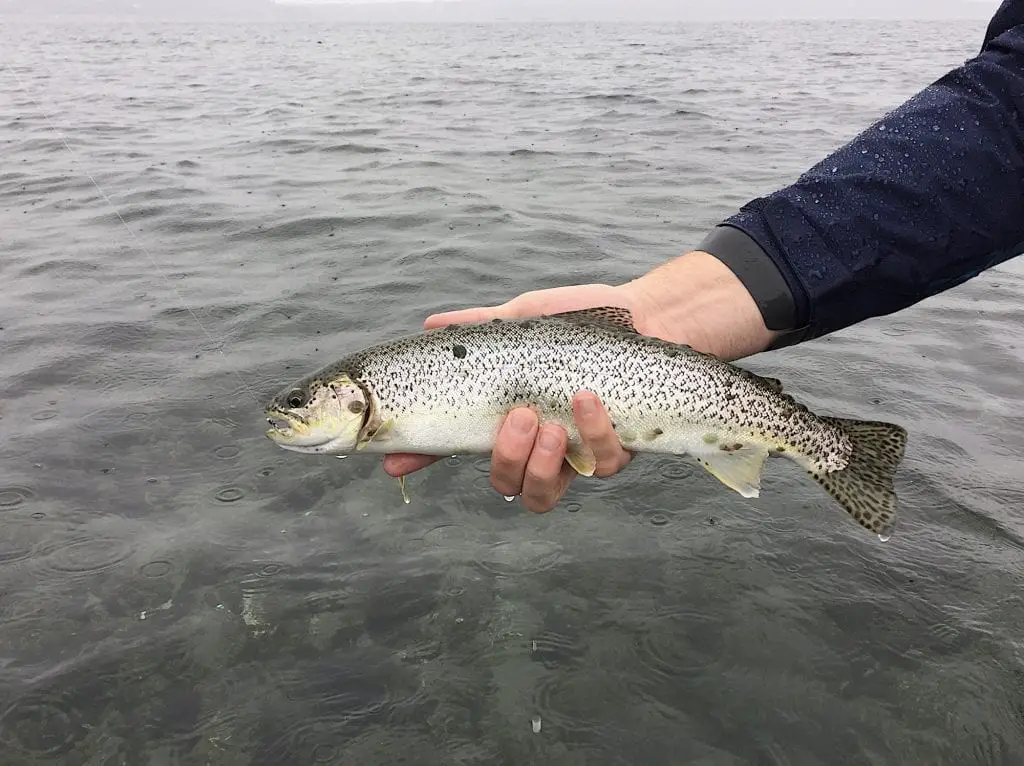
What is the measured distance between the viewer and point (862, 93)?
27.7m

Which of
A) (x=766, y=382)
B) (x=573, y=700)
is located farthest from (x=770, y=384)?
(x=573, y=700)

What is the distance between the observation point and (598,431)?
375cm

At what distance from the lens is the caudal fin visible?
3898 millimetres

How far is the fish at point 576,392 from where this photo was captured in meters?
3.87

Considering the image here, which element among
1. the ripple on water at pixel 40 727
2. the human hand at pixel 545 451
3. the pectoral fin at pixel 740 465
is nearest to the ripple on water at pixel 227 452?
the ripple on water at pixel 40 727

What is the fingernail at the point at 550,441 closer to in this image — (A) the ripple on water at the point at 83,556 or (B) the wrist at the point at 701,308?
(B) the wrist at the point at 701,308

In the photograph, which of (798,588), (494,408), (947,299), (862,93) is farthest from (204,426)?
(862,93)

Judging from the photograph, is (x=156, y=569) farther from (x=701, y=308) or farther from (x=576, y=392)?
(x=701, y=308)

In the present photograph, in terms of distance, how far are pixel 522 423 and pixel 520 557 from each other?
1926mm

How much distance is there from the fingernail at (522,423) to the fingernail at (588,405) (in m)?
0.29

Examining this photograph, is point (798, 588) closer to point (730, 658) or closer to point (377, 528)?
point (730, 658)

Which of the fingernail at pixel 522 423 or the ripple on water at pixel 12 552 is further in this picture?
the ripple on water at pixel 12 552

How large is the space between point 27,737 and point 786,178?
1566 cm

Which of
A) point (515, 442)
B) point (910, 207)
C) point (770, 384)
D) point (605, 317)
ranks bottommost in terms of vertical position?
point (515, 442)
